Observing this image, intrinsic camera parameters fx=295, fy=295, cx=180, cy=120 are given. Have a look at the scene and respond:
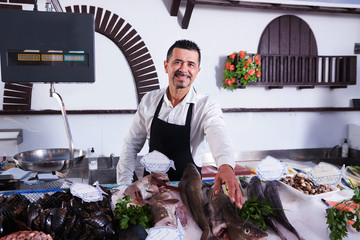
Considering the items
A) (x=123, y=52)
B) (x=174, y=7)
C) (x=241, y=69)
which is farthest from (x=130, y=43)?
(x=241, y=69)

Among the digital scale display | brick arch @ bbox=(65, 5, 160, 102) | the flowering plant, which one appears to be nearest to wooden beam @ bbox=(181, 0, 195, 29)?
brick arch @ bbox=(65, 5, 160, 102)

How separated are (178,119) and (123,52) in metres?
1.83

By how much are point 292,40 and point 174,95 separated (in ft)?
8.83

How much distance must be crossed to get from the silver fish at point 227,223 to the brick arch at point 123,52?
2.59m

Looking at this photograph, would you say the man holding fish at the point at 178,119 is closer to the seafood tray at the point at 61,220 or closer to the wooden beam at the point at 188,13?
the seafood tray at the point at 61,220

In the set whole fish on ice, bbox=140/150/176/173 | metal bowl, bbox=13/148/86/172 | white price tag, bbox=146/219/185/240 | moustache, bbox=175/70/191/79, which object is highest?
moustache, bbox=175/70/191/79

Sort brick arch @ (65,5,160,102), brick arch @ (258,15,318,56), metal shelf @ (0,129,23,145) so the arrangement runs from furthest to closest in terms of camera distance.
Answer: brick arch @ (258,15,318,56) → brick arch @ (65,5,160,102) → metal shelf @ (0,129,23,145)

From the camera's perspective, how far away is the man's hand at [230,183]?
1.27 m

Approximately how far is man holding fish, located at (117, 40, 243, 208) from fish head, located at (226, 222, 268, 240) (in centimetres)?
72

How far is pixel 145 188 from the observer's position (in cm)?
150

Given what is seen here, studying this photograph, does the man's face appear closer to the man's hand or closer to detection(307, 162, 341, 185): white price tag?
the man's hand

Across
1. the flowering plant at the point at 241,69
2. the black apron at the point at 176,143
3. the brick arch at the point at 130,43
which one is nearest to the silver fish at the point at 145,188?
the black apron at the point at 176,143

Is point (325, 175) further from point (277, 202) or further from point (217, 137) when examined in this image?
point (217, 137)

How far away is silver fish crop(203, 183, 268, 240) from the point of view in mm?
1174
